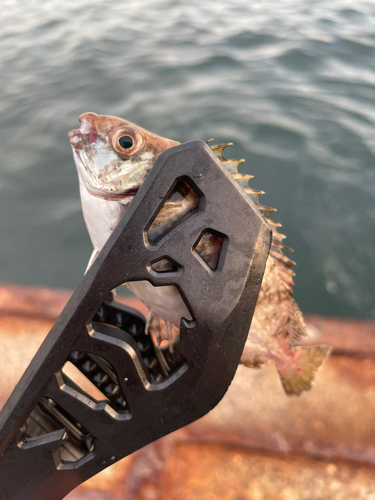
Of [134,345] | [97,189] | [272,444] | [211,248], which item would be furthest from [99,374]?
[272,444]

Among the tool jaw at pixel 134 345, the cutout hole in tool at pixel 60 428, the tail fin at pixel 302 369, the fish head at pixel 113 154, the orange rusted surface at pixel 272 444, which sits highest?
the fish head at pixel 113 154

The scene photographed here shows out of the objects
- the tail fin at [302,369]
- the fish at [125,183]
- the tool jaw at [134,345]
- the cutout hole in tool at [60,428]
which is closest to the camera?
the tool jaw at [134,345]

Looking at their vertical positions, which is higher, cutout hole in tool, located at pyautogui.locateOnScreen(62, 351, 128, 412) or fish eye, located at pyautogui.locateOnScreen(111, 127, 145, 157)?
fish eye, located at pyautogui.locateOnScreen(111, 127, 145, 157)

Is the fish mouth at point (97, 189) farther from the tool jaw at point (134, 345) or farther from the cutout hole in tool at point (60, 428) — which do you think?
the cutout hole in tool at point (60, 428)

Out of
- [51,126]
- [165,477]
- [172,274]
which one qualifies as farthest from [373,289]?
[51,126]

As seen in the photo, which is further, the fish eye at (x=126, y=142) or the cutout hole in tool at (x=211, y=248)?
the fish eye at (x=126, y=142)

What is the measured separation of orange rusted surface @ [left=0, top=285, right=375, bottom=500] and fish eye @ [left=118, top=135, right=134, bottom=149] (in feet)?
5.24

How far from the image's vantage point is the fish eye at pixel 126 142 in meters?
1.50

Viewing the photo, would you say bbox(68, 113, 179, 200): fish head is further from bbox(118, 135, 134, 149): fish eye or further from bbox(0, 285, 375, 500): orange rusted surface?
bbox(0, 285, 375, 500): orange rusted surface

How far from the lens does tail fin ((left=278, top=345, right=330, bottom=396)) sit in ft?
6.59

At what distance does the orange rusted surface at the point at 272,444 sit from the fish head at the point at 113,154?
1459 mm

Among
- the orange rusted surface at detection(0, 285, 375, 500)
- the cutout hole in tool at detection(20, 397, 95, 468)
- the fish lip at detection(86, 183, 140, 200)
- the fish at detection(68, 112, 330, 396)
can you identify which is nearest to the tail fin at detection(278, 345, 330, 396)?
the orange rusted surface at detection(0, 285, 375, 500)

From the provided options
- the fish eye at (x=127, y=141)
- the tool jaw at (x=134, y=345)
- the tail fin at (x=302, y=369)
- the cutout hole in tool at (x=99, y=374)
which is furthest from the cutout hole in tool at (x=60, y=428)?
the tail fin at (x=302, y=369)

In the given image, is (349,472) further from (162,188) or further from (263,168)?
(263,168)
